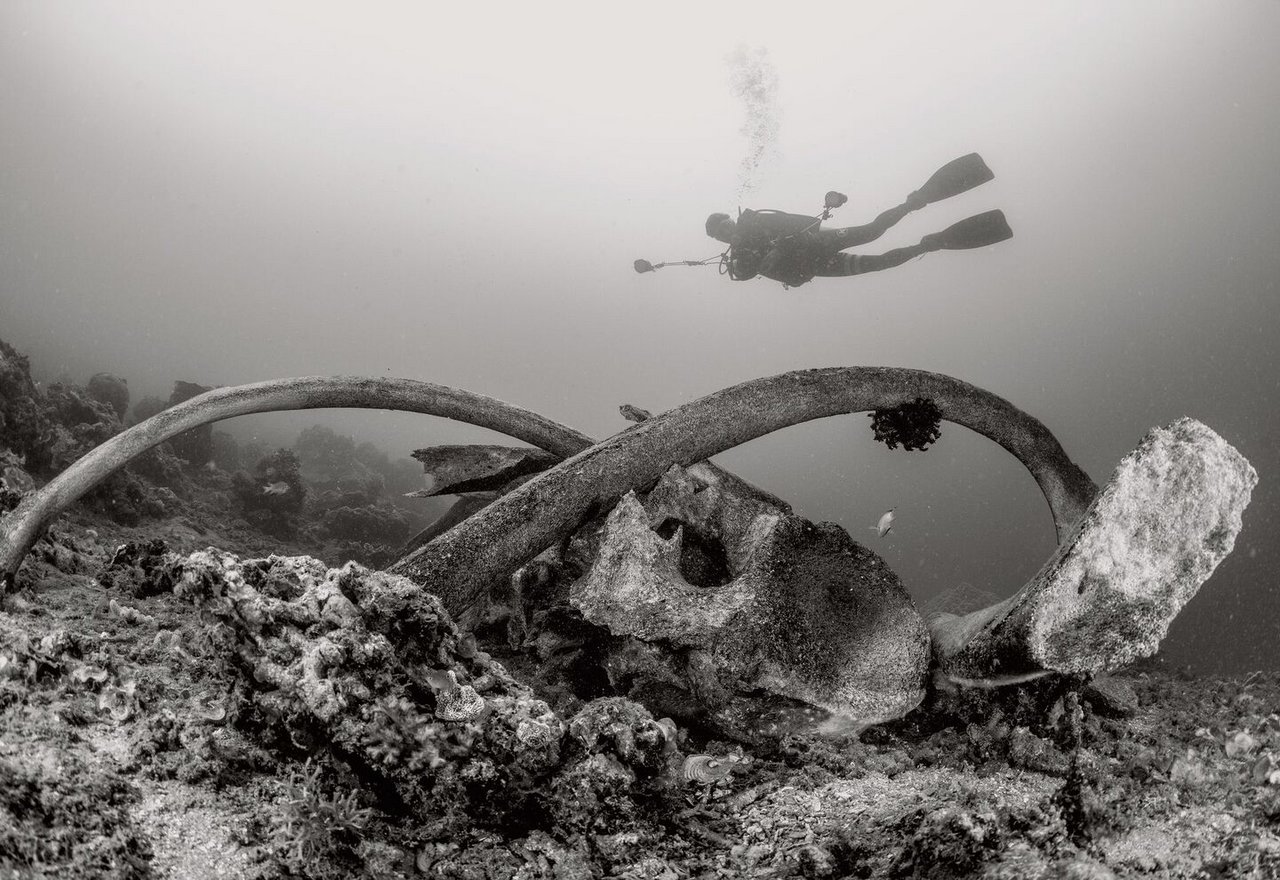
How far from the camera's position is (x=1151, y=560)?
2.35 m

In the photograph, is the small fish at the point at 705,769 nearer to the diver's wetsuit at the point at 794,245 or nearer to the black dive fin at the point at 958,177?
the diver's wetsuit at the point at 794,245

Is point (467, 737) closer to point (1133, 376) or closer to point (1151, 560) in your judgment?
point (1151, 560)

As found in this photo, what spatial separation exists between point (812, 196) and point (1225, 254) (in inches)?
2433

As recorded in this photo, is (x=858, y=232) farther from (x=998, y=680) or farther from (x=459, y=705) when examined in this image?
(x=459, y=705)

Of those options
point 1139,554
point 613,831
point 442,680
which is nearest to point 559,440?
point 442,680

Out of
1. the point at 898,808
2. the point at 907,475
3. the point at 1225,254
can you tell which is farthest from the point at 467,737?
the point at 1225,254

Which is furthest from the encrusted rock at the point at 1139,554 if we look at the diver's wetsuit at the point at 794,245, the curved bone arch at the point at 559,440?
the diver's wetsuit at the point at 794,245

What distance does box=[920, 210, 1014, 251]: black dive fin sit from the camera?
10.7 m

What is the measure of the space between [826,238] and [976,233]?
2866 mm

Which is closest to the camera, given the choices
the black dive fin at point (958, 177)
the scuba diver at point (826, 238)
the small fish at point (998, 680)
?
the small fish at point (998, 680)

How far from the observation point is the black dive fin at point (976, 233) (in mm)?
10672

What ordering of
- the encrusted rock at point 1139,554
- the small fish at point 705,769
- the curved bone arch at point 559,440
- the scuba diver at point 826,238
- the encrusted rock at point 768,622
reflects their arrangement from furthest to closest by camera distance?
the scuba diver at point 826,238
the curved bone arch at point 559,440
the encrusted rock at point 768,622
the encrusted rock at point 1139,554
the small fish at point 705,769

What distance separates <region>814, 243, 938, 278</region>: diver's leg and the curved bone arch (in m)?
8.12

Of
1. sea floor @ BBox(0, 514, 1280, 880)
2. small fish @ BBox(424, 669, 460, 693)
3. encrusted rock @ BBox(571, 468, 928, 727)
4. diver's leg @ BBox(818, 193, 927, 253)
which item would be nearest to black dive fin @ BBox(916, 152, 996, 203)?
diver's leg @ BBox(818, 193, 927, 253)
